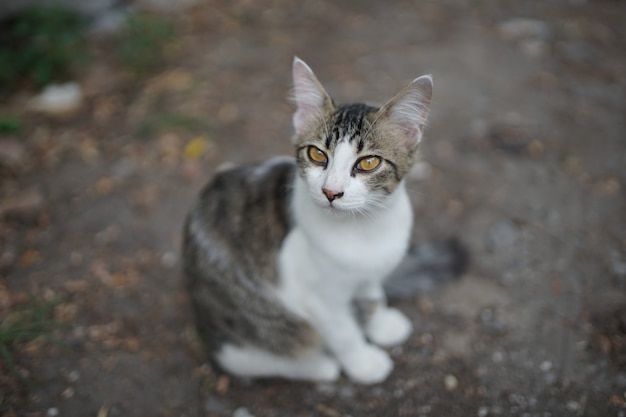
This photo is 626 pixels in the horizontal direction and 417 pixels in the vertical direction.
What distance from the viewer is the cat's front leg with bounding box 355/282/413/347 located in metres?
2.90

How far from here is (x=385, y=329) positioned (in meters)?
2.95

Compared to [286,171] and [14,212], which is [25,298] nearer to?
[14,212]

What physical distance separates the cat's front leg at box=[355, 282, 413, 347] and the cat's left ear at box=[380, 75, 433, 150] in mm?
1105

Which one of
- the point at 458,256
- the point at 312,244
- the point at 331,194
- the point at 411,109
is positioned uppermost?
the point at 411,109

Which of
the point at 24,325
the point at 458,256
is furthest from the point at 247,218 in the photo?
the point at 24,325

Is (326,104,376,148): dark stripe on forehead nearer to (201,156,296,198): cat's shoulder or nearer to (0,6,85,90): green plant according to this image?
(201,156,296,198): cat's shoulder

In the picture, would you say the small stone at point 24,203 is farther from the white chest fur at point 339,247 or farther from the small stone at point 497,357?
the small stone at point 497,357

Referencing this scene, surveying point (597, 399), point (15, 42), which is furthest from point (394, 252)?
point (15, 42)

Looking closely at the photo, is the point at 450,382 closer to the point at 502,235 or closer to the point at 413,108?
the point at 502,235

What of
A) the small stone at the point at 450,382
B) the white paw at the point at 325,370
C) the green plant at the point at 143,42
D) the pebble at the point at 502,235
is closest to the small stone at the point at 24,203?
the green plant at the point at 143,42

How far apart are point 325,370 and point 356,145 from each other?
4.65 feet

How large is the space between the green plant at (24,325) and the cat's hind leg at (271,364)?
111cm

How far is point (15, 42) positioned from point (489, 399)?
508cm

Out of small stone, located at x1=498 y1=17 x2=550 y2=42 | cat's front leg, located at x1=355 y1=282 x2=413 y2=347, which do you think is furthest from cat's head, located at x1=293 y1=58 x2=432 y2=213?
small stone, located at x1=498 y1=17 x2=550 y2=42
